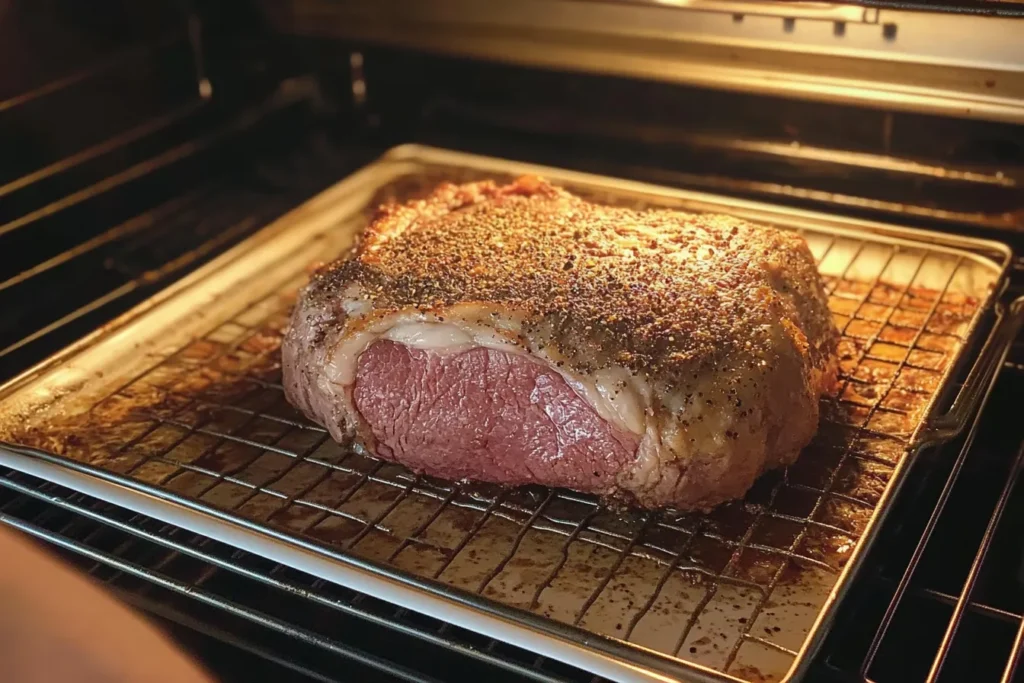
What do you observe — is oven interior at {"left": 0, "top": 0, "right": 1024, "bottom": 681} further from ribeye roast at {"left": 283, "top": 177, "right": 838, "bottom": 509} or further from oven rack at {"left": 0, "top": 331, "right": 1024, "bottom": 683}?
ribeye roast at {"left": 283, "top": 177, "right": 838, "bottom": 509}

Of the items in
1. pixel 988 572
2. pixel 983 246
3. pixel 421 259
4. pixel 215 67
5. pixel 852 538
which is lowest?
pixel 988 572

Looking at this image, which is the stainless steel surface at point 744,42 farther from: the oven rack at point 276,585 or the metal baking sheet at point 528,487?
the oven rack at point 276,585

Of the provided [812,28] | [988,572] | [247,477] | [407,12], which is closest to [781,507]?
[988,572]

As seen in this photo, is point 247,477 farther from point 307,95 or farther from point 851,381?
point 307,95

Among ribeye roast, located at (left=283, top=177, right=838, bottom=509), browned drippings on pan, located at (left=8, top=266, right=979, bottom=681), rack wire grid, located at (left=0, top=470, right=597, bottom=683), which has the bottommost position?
rack wire grid, located at (left=0, top=470, right=597, bottom=683)

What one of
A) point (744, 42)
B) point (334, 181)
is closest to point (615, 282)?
point (744, 42)

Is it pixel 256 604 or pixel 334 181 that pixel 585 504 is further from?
pixel 334 181

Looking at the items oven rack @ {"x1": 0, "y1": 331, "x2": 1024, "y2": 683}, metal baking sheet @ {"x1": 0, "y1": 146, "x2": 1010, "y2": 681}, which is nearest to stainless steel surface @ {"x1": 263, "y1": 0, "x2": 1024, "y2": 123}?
metal baking sheet @ {"x1": 0, "y1": 146, "x2": 1010, "y2": 681}
